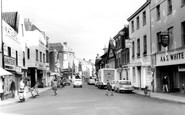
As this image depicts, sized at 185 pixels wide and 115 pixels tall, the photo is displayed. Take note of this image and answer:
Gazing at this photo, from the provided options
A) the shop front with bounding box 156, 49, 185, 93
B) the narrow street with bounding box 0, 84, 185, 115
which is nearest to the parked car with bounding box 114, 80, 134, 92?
the shop front with bounding box 156, 49, 185, 93

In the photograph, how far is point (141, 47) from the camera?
35562 mm

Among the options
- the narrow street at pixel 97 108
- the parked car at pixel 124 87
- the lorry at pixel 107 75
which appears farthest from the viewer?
the lorry at pixel 107 75

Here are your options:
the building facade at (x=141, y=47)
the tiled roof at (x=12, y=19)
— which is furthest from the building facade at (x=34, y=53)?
the building facade at (x=141, y=47)

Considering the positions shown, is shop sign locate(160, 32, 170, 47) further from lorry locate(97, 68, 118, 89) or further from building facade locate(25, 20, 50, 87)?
building facade locate(25, 20, 50, 87)

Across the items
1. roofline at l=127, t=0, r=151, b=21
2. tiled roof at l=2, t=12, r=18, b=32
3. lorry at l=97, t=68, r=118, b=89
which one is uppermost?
roofline at l=127, t=0, r=151, b=21

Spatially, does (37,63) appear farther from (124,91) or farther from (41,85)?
(124,91)

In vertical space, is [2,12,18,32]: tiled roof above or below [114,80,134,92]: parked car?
above

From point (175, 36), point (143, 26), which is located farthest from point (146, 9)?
point (175, 36)

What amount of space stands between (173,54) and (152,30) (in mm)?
6176

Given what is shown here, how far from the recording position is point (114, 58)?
57.2m

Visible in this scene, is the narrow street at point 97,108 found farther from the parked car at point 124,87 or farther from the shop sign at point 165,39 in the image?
the parked car at point 124,87

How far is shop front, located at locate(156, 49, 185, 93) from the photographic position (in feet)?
80.7

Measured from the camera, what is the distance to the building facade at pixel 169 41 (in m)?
24.6

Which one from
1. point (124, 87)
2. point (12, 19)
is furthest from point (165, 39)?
point (12, 19)
